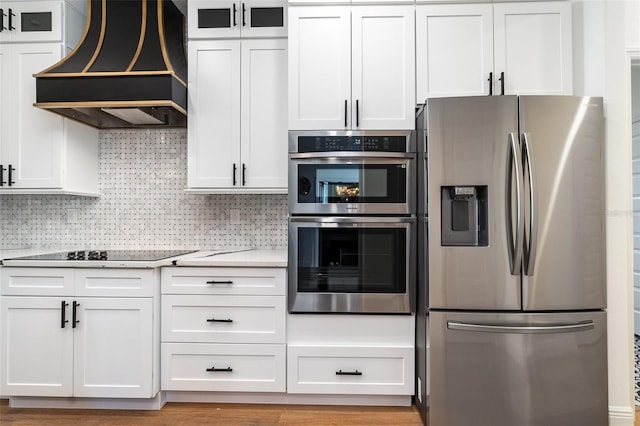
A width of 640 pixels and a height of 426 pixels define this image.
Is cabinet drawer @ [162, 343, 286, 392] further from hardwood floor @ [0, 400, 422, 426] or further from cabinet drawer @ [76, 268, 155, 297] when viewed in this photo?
cabinet drawer @ [76, 268, 155, 297]

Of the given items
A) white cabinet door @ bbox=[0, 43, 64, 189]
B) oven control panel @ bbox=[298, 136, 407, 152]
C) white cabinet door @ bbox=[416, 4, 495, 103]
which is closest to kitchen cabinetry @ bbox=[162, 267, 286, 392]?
oven control panel @ bbox=[298, 136, 407, 152]

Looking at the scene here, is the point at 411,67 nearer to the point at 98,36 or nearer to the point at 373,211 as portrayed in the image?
the point at 373,211

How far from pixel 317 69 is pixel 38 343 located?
225 centimetres

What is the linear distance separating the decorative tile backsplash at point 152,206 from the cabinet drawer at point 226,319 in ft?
2.29

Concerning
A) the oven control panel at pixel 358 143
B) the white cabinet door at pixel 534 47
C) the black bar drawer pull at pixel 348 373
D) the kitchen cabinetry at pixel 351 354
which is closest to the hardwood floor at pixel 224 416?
the kitchen cabinetry at pixel 351 354

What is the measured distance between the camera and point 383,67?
2.20m

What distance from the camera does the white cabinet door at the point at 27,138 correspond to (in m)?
2.49

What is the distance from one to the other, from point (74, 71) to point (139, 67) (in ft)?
1.32

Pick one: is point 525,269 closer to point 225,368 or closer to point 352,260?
point 352,260

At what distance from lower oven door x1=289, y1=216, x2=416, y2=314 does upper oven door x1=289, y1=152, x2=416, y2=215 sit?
0.23ft

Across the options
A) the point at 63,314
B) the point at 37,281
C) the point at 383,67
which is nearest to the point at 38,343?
the point at 63,314

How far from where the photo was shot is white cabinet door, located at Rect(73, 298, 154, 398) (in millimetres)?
2109

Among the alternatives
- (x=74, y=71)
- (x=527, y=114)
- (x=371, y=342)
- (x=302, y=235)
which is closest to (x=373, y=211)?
(x=302, y=235)

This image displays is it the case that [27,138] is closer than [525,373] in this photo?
No
